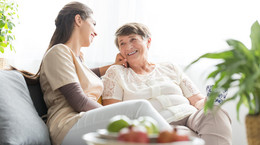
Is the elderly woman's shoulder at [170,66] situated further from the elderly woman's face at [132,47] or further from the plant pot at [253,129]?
the plant pot at [253,129]

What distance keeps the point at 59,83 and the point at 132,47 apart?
0.77m

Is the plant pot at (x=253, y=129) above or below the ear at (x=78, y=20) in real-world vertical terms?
below

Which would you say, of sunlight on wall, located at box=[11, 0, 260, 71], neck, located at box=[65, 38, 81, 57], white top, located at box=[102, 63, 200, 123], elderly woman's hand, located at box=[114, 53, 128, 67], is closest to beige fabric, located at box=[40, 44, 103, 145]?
neck, located at box=[65, 38, 81, 57]

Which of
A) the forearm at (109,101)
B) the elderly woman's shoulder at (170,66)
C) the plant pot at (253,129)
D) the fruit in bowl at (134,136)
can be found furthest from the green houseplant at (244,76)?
the elderly woman's shoulder at (170,66)

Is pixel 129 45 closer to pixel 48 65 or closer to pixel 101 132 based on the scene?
pixel 48 65

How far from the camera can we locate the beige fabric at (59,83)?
1830mm

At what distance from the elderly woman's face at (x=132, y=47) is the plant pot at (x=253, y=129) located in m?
1.53

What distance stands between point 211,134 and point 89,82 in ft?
2.47

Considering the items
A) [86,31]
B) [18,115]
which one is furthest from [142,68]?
[18,115]

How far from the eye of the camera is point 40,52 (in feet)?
10.9

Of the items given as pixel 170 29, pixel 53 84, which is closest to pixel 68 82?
pixel 53 84

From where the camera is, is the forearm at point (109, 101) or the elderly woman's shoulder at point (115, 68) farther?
the elderly woman's shoulder at point (115, 68)

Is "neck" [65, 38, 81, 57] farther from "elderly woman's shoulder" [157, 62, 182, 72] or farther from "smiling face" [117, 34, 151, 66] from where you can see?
"elderly woman's shoulder" [157, 62, 182, 72]

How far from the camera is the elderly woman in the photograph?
79.0 inches
